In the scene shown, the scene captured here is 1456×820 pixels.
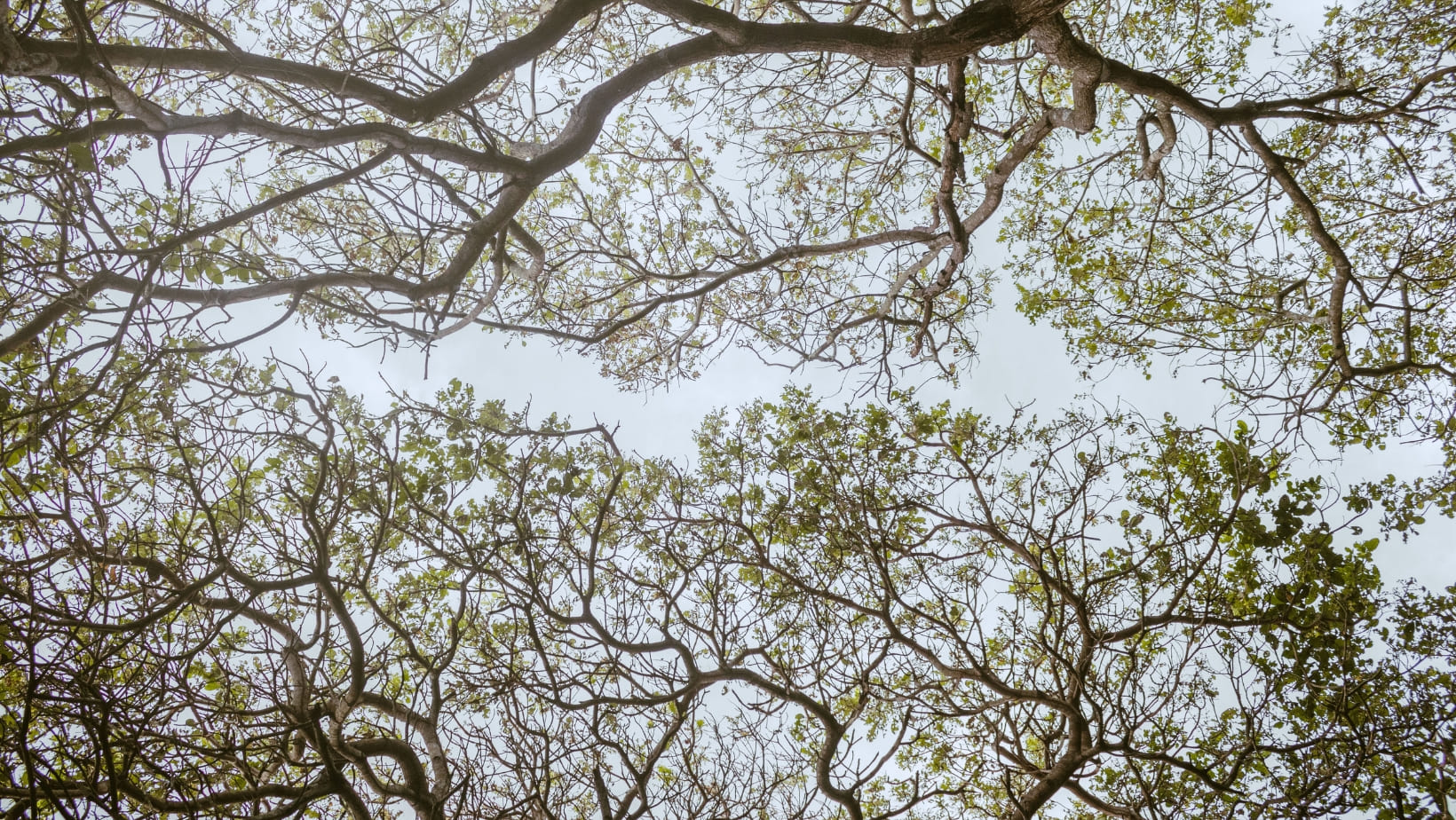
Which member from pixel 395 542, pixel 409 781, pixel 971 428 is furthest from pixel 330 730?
pixel 971 428

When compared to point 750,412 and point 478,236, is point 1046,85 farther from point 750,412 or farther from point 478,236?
point 478,236

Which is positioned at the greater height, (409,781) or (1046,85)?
(1046,85)

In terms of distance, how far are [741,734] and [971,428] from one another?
377 centimetres

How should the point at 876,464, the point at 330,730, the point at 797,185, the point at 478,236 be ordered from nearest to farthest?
the point at 330,730 → the point at 478,236 → the point at 876,464 → the point at 797,185

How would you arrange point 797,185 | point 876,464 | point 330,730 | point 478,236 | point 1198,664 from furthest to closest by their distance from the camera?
1. point 797,185
2. point 876,464
3. point 1198,664
4. point 478,236
5. point 330,730

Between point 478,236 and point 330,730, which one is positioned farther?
point 478,236

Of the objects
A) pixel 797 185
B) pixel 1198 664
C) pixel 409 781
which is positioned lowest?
pixel 409 781

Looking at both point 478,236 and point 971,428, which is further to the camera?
point 971,428

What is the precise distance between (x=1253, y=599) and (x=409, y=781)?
7.41m

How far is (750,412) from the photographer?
297 inches

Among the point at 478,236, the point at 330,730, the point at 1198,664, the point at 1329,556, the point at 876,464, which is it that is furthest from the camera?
the point at 876,464

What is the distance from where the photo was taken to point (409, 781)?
17.2ft

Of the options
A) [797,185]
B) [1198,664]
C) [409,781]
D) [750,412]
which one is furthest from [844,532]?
[797,185]

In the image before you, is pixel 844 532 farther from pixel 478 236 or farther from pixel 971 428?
pixel 478 236
